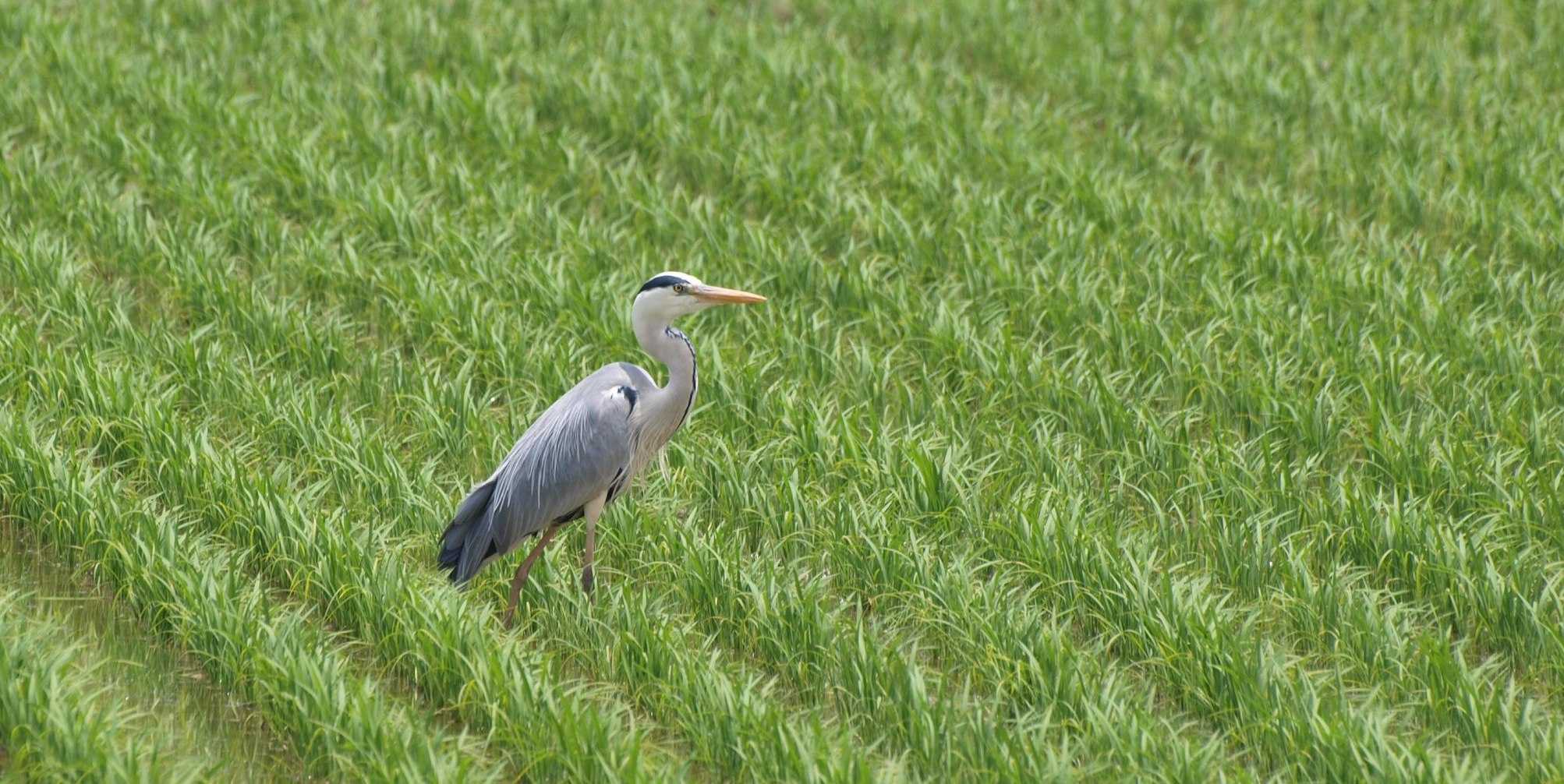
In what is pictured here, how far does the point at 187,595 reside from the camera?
4812 millimetres

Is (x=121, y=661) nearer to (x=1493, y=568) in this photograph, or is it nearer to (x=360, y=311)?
(x=360, y=311)

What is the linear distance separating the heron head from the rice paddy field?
87cm

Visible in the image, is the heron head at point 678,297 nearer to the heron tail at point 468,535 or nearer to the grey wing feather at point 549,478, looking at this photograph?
the grey wing feather at point 549,478

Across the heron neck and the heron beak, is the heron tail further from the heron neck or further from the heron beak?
the heron beak

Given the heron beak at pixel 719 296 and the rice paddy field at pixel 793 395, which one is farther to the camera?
the heron beak at pixel 719 296

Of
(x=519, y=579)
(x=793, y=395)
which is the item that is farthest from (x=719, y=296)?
(x=793, y=395)

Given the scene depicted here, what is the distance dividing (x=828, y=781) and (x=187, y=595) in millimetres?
2111

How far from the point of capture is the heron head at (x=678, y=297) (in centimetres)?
513

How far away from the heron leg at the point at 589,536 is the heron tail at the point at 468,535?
0.32 m

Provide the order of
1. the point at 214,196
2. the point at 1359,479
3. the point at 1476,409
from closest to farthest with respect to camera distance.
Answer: the point at 1359,479 < the point at 1476,409 < the point at 214,196

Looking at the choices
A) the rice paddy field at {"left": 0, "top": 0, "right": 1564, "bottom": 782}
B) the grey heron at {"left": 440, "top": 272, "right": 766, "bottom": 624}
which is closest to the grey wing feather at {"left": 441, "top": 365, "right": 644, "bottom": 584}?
the grey heron at {"left": 440, "top": 272, "right": 766, "bottom": 624}

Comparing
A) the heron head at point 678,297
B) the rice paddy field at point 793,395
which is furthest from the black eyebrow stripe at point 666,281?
the rice paddy field at point 793,395

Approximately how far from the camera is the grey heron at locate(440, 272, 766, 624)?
5125 millimetres

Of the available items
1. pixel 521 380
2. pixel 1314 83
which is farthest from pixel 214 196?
pixel 1314 83
